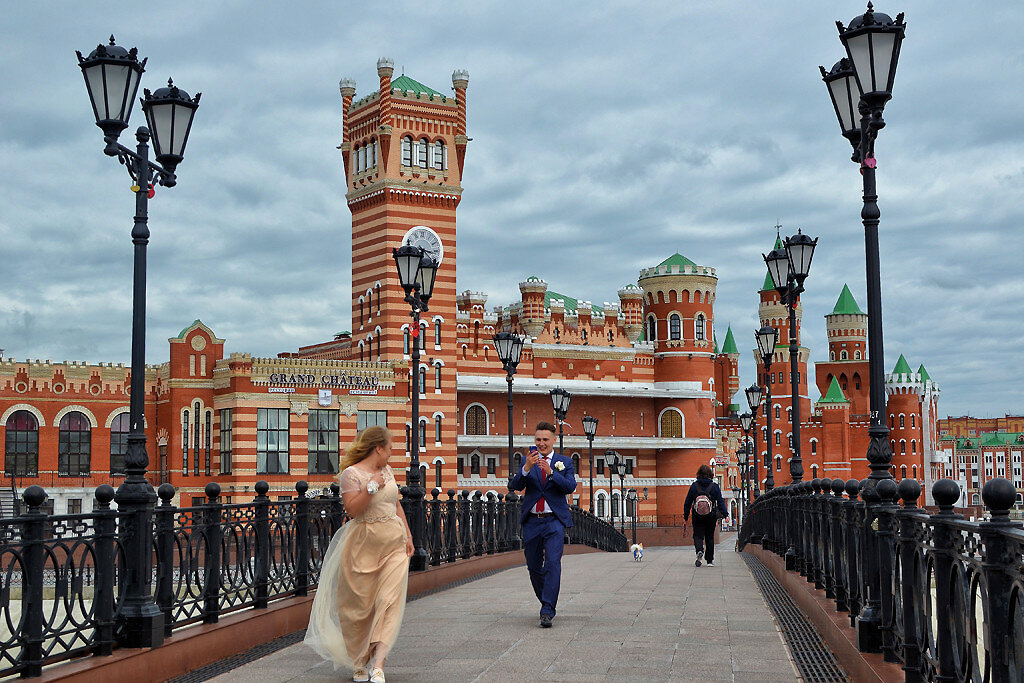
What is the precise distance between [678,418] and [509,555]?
47622 millimetres

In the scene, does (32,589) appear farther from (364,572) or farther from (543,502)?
(543,502)

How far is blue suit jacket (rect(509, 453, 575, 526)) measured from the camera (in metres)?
9.65

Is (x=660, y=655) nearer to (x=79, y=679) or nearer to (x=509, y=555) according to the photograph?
(x=79, y=679)

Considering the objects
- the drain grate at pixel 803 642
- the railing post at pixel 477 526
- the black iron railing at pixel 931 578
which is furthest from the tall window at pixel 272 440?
the black iron railing at pixel 931 578

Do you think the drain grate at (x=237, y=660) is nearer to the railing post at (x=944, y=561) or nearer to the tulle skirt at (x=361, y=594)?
the tulle skirt at (x=361, y=594)

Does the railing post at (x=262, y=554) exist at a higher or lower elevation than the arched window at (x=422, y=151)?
lower

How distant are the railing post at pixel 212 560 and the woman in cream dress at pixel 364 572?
1.30m

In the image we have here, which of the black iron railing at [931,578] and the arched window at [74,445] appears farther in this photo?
the arched window at [74,445]

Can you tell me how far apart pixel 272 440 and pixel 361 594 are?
129 ft

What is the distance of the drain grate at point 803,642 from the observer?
7.27 metres

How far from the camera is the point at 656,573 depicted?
1594 cm

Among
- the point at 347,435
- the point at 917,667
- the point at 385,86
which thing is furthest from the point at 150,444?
the point at 917,667

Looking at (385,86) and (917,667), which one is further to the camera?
(385,86)

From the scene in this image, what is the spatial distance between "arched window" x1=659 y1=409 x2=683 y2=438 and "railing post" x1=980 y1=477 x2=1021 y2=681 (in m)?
61.5
